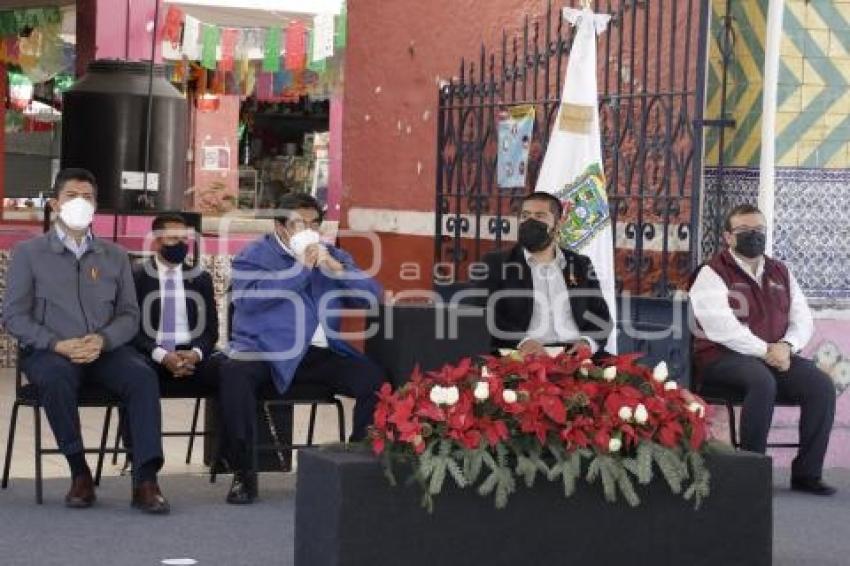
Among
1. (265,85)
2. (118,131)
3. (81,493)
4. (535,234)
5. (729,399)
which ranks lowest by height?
(81,493)

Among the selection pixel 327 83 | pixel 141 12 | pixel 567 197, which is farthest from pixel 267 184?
pixel 567 197

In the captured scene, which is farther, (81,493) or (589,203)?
(589,203)

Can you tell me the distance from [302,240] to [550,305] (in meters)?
1.02

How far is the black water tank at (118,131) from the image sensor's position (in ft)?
31.3

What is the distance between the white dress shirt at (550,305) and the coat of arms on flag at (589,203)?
716mm

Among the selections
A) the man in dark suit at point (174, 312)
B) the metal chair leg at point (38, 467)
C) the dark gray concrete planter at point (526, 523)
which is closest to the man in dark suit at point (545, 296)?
the man in dark suit at point (174, 312)

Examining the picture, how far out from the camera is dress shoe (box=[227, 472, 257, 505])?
7059 millimetres

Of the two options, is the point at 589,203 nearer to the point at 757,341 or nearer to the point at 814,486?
the point at 757,341

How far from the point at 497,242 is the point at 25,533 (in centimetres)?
381

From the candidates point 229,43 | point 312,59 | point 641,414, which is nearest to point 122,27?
point 312,59

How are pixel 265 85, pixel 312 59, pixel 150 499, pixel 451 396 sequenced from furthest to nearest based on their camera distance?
1. pixel 265 85
2. pixel 312 59
3. pixel 150 499
4. pixel 451 396

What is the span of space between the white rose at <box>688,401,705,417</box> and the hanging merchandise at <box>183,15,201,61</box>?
8.71m

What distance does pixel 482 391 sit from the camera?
5.22 meters

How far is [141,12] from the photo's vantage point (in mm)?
12016
